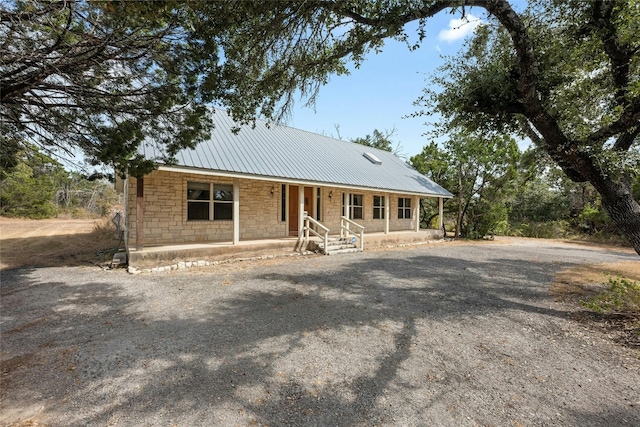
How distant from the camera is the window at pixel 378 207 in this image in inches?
672

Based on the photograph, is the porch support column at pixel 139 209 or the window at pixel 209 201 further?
the window at pixel 209 201

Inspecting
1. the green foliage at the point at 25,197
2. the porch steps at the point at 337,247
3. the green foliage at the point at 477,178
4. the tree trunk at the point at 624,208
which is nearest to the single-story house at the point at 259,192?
the porch steps at the point at 337,247

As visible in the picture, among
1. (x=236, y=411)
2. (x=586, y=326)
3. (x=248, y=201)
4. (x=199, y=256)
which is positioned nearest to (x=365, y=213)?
(x=248, y=201)

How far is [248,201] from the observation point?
1159 cm

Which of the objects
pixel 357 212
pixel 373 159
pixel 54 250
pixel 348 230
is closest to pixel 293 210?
pixel 348 230

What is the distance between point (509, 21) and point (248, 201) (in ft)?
31.1

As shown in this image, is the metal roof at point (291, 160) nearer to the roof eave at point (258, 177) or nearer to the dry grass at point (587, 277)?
the roof eave at point (258, 177)

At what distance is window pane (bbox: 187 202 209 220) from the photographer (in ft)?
33.5

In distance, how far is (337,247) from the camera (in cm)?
1240

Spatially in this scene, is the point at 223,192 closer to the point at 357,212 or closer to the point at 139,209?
the point at 139,209

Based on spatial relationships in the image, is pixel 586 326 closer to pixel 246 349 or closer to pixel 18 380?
pixel 246 349

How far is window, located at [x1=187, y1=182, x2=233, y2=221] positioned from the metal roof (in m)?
1.15

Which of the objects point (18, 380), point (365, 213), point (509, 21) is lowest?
point (18, 380)

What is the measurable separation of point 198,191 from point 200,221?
3.47 ft
